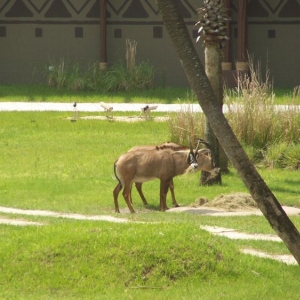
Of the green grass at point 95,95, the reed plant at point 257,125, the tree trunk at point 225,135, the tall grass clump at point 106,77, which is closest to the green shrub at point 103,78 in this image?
the tall grass clump at point 106,77

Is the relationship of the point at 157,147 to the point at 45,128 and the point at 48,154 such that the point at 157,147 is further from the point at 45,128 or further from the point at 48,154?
the point at 45,128

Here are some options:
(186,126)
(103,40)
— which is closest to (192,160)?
(186,126)

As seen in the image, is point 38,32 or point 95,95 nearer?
point 95,95

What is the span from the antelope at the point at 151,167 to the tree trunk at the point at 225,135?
6.07 metres

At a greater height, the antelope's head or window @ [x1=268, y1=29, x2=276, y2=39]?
window @ [x1=268, y1=29, x2=276, y2=39]

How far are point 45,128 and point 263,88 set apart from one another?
609cm

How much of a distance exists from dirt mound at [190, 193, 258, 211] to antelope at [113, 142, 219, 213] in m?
0.63

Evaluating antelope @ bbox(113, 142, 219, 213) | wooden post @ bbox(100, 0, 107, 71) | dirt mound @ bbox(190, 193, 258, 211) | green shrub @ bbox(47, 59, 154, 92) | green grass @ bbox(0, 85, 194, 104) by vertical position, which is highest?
wooden post @ bbox(100, 0, 107, 71)

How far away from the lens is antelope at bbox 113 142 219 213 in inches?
617

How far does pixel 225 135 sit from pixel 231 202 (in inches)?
250

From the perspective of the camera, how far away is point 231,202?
15875mm

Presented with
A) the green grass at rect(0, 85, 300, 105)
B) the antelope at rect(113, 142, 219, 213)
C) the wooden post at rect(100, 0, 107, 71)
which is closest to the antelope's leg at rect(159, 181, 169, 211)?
the antelope at rect(113, 142, 219, 213)

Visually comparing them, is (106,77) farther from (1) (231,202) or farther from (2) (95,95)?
(1) (231,202)

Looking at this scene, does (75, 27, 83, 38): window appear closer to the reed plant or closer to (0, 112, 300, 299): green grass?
the reed plant
